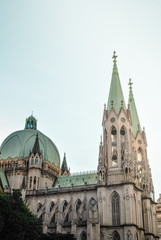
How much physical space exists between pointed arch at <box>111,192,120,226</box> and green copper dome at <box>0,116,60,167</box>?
24651mm

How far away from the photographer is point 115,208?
58500mm

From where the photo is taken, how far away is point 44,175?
74125 mm

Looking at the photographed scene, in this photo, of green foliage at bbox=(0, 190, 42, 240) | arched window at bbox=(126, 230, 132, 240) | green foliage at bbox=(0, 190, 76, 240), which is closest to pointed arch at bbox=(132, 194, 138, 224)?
arched window at bbox=(126, 230, 132, 240)

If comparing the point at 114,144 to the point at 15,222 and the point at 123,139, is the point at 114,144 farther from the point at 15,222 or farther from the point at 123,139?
the point at 15,222

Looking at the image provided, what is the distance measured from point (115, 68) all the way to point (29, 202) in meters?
37.2

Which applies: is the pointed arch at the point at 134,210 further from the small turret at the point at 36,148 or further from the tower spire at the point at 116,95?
the small turret at the point at 36,148

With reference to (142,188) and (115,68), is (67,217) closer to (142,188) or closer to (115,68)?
(142,188)

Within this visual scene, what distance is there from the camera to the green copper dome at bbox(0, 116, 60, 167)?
255 feet

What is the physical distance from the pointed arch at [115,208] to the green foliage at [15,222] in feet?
49.0

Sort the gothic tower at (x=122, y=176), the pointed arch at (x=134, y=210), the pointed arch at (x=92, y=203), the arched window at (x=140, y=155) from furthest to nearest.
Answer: the arched window at (x=140, y=155) → the pointed arch at (x=92, y=203) → the gothic tower at (x=122, y=176) → the pointed arch at (x=134, y=210)

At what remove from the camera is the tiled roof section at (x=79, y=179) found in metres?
69.6

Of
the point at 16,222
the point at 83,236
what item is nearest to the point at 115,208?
the point at 83,236

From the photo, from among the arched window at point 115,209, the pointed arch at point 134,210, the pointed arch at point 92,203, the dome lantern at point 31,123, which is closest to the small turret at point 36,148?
the dome lantern at point 31,123

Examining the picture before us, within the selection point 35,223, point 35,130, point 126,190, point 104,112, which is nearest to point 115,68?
point 104,112
